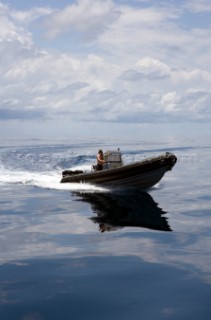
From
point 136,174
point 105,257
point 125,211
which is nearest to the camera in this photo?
point 105,257

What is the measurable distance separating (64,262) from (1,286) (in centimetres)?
225

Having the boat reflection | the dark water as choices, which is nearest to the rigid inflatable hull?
the boat reflection

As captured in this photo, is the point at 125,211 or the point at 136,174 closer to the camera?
the point at 125,211

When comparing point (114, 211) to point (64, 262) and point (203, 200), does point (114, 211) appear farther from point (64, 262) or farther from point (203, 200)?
point (64, 262)

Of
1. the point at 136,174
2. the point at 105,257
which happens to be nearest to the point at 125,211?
the point at 136,174

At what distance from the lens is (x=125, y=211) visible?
19328 mm

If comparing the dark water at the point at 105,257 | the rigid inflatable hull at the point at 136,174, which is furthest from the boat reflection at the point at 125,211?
the rigid inflatable hull at the point at 136,174

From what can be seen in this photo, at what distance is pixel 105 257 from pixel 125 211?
7.57 metres

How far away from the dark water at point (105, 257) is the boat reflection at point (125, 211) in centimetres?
4

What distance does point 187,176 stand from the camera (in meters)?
37.2

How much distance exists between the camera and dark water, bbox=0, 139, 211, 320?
827cm

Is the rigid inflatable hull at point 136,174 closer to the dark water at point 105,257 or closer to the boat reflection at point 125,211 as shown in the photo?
the boat reflection at point 125,211

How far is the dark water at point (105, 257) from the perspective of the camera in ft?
27.1

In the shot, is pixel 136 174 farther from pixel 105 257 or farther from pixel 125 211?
pixel 105 257
